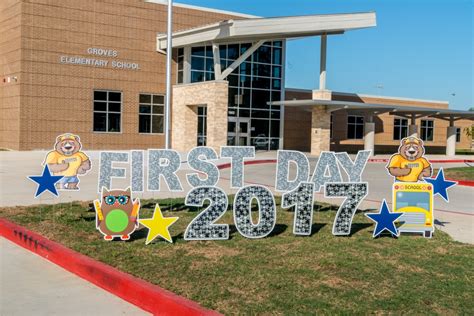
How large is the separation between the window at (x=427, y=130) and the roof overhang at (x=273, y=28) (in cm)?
2183

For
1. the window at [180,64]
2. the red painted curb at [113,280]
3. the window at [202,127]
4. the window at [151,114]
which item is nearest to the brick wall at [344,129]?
the window at [202,127]

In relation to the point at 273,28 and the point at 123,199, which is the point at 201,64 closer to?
the point at 273,28

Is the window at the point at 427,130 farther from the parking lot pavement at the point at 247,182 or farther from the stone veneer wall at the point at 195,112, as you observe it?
the parking lot pavement at the point at 247,182

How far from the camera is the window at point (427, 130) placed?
52.4 metres

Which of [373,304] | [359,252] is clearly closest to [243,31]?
[359,252]

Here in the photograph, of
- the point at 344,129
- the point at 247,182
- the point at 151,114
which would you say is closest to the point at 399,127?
the point at 344,129

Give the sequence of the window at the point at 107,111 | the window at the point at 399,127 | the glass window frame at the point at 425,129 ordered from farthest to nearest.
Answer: the glass window frame at the point at 425,129 < the window at the point at 399,127 < the window at the point at 107,111

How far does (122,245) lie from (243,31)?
2439 cm

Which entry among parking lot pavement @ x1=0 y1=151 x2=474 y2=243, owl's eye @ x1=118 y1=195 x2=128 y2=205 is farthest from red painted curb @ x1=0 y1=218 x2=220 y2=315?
parking lot pavement @ x1=0 y1=151 x2=474 y2=243

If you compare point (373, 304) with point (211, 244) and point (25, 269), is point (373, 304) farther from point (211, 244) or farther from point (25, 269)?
point (25, 269)

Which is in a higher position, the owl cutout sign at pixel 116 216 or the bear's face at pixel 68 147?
the bear's face at pixel 68 147

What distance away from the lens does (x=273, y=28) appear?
1239 inches

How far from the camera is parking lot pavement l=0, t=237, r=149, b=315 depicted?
211 inches

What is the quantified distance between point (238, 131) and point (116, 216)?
30250 millimetres
